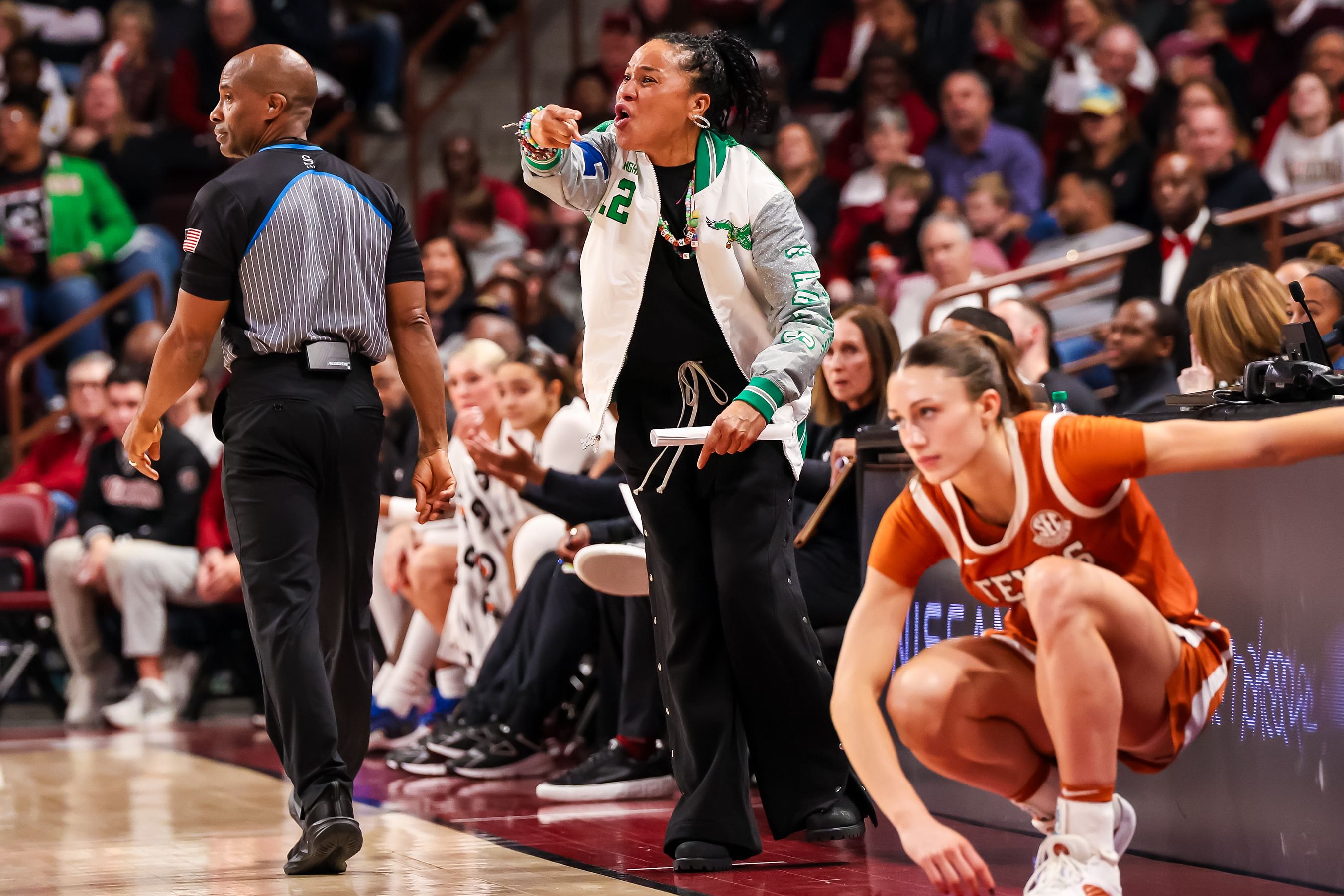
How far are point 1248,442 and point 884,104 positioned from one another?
309 inches

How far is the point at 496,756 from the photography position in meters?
5.57

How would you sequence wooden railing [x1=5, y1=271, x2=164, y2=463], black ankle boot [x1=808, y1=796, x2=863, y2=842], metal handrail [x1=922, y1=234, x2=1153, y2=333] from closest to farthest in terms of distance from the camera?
black ankle boot [x1=808, y1=796, x2=863, y2=842] → metal handrail [x1=922, y1=234, x2=1153, y2=333] → wooden railing [x1=5, y1=271, x2=164, y2=463]

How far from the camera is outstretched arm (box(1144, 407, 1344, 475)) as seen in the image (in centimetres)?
266

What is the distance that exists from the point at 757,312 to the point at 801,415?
0.26 metres

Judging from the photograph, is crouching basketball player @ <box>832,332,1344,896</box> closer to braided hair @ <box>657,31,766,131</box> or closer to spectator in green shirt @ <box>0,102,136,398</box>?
braided hair @ <box>657,31,766,131</box>

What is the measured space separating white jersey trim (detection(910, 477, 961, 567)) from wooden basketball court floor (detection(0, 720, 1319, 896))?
2.58ft

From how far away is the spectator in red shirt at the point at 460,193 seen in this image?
1062cm

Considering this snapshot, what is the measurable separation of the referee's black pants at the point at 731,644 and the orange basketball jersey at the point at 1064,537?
0.75 meters

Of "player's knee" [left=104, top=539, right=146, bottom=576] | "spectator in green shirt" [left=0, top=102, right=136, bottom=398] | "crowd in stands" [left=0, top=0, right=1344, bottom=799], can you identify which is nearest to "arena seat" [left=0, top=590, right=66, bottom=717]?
"crowd in stands" [left=0, top=0, right=1344, bottom=799]

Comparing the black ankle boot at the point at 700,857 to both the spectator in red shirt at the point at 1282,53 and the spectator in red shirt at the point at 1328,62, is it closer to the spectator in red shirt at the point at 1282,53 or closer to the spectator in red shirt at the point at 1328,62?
the spectator in red shirt at the point at 1328,62

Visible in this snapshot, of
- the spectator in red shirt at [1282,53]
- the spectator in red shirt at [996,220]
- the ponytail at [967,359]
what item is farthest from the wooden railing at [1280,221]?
the ponytail at [967,359]

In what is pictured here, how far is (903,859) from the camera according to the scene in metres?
3.74

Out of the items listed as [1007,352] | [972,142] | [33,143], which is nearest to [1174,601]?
[1007,352]

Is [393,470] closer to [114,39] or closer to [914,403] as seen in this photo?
[914,403]
